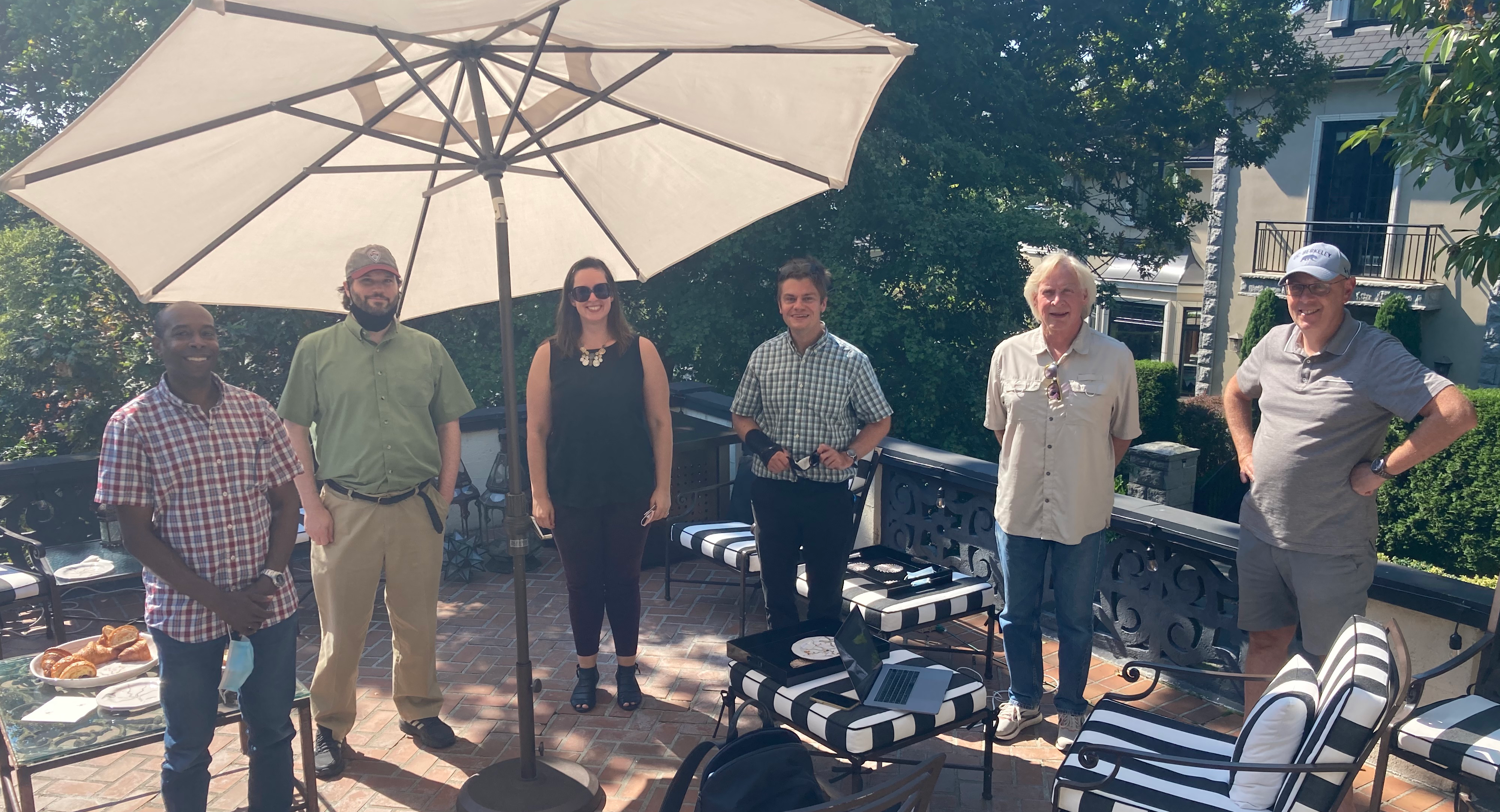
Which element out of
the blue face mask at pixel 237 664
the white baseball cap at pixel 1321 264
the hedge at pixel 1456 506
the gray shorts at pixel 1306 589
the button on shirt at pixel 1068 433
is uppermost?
the white baseball cap at pixel 1321 264

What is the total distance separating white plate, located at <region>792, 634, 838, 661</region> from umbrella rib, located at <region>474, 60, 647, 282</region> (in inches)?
61.4

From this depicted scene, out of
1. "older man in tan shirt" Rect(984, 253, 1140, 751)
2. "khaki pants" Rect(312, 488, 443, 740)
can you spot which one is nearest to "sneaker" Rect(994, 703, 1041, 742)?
"older man in tan shirt" Rect(984, 253, 1140, 751)

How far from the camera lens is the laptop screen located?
3.55 m

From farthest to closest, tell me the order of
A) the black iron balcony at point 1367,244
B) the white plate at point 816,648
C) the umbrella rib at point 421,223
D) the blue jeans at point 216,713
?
the black iron balcony at point 1367,244 < the white plate at point 816,648 < the umbrella rib at point 421,223 < the blue jeans at point 216,713

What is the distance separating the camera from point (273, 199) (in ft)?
10.8

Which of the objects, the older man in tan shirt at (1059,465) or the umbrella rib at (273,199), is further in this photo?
the older man in tan shirt at (1059,465)

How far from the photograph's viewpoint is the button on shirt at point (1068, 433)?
3.92m

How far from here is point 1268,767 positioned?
8.46 ft

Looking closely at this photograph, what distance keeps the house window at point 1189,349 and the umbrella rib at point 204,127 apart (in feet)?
81.6

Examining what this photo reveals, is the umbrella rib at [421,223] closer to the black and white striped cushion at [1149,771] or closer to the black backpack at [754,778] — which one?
the black backpack at [754,778]

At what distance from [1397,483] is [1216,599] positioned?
10884 millimetres

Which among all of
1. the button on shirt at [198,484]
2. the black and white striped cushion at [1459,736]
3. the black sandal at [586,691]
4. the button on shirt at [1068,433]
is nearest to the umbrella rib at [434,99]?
the button on shirt at [198,484]

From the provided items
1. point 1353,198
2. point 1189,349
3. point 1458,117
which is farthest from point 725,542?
point 1189,349

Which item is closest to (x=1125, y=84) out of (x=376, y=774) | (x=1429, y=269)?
(x=1429, y=269)
